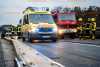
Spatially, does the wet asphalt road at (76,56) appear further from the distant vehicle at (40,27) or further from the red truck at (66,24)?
the red truck at (66,24)

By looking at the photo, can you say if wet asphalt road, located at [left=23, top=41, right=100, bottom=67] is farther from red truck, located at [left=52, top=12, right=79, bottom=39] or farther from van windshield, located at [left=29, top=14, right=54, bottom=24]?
red truck, located at [left=52, top=12, right=79, bottom=39]

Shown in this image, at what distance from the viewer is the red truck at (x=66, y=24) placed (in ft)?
137

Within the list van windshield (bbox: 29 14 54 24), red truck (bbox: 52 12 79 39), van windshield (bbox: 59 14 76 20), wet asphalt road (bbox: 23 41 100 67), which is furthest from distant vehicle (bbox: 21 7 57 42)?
van windshield (bbox: 59 14 76 20)

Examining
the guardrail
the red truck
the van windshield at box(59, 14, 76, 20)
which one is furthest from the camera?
the van windshield at box(59, 14, 76, 20)

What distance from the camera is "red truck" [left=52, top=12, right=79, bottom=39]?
137ft

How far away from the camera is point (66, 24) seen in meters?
41.8

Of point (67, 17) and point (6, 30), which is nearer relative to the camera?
point (67, 17)

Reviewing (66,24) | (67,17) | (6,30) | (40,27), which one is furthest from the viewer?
(6,30)

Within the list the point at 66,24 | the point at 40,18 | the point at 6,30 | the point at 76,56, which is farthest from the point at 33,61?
the point at 6,30

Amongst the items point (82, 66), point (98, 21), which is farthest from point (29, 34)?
point (82, 66)

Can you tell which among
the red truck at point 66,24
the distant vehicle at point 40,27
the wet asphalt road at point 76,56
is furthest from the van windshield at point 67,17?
the wet asphalt road at point 76,56

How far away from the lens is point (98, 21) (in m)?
40.3

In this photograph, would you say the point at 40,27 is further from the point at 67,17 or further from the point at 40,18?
the point at 67,17

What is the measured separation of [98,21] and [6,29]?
17.1 metres
